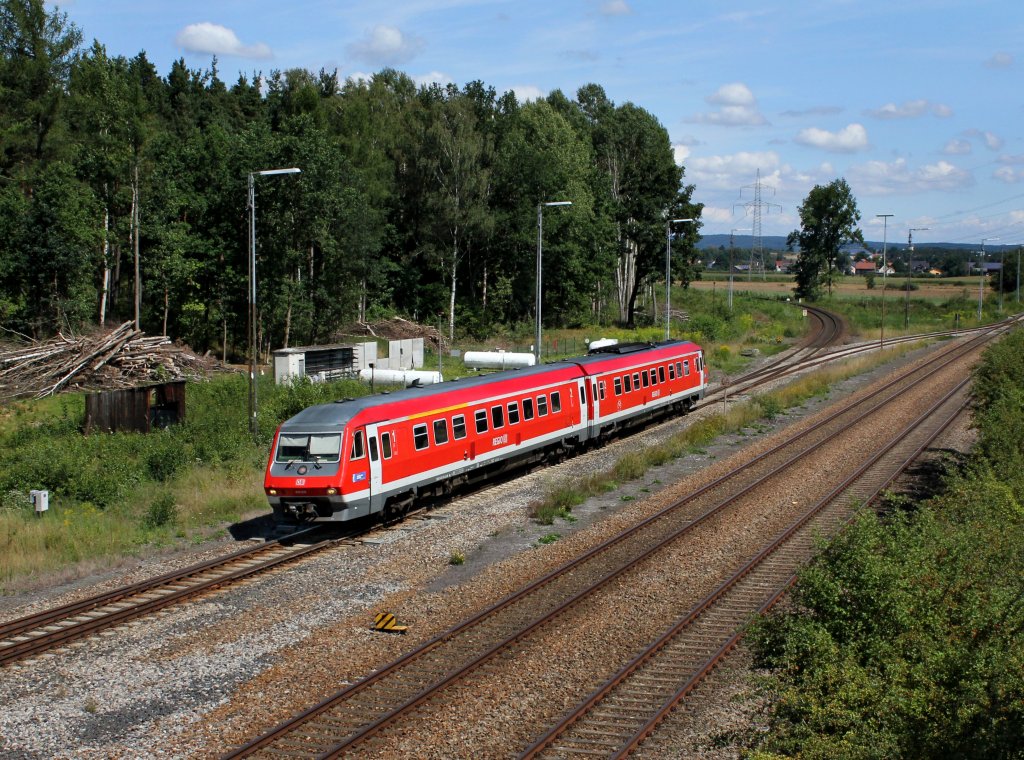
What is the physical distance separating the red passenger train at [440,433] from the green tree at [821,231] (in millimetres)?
86673

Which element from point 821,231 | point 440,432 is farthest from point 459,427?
point 821,231

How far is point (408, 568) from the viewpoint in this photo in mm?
17594

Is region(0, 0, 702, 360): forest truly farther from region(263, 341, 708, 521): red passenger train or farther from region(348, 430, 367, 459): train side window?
region(348, 430, 367, 459): train side window

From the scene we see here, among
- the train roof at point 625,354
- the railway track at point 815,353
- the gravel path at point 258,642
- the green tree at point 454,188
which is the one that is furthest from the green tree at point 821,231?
the gravel path at point 258,642

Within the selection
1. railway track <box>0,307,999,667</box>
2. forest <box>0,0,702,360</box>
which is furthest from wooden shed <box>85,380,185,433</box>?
railway track <box>0,307,999,667</box>

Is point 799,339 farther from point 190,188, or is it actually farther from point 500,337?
point 190,188

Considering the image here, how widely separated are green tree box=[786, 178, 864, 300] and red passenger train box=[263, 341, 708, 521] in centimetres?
8667

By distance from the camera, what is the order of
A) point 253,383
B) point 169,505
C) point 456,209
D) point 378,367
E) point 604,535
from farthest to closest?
point 456,209
point 378,367
point 253,383
point 169,505
point 604,535

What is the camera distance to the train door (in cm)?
1972

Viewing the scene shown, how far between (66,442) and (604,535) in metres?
17.4

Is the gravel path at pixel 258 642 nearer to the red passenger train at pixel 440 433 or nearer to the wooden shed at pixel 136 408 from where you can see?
the red passenger train at pixel 440 433

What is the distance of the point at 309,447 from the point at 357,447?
3.14ft

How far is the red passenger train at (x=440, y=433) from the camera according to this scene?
19.2m

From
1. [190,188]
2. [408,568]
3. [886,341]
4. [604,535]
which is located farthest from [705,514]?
[886,341]
